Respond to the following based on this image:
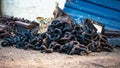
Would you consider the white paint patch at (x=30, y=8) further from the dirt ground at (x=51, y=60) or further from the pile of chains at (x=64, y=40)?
the dirt ground at (x=51, y=60)

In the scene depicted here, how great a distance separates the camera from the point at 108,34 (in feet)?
26.1

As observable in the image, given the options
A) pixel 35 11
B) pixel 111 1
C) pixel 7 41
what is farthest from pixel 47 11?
pixel 7 41

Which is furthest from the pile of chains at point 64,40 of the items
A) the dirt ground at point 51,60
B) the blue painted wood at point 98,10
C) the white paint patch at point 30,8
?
the white paint patch at point 30,8

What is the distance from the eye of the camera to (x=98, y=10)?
355 inches

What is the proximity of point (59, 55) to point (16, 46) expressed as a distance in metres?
1.16

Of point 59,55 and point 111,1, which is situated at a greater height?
point 111,1

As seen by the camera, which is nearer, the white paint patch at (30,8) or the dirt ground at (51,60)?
the dirt ground at (51,60)

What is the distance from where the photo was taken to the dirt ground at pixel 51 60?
5.04m

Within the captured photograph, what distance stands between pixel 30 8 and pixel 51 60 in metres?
4.52

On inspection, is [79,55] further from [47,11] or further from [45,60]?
[47,11]

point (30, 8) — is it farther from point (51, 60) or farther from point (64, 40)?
point (51, 60)

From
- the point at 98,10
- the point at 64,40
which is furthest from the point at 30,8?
the point at 64,40

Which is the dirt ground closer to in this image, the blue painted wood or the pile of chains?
the pile of chains

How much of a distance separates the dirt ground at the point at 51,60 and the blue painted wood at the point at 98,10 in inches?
101
